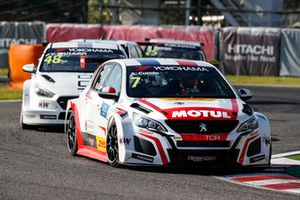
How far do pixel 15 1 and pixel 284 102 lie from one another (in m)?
29.1

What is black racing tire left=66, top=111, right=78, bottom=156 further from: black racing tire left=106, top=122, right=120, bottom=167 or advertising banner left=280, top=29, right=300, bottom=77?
advertising banner left=280, top=29, right=300, bottom=77

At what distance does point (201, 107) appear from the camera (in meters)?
11.8

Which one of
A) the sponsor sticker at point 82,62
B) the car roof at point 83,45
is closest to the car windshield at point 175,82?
the sponsor sticker at point 82,62

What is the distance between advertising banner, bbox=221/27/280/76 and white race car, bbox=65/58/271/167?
27.5 meters

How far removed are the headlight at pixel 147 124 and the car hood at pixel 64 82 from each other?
17.4 ft

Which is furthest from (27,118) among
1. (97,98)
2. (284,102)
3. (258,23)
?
(258,23)

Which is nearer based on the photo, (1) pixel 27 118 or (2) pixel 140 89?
(2) pixel 140 89

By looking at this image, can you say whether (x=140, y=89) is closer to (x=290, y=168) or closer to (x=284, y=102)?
(x=290, y=168)

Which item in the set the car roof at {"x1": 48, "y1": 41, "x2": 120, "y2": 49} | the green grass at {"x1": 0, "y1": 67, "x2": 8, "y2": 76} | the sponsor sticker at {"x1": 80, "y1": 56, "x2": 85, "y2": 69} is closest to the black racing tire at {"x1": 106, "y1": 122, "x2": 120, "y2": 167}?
the sponsor sticker at {"x1": 80, "y1": 56, "x2": 85, "y2": 69}

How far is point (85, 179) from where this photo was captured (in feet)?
35.6

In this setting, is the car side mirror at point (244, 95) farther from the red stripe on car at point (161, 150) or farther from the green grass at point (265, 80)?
the green grass at point (265, 80)

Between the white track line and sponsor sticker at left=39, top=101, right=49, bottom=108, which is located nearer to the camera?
the white track line

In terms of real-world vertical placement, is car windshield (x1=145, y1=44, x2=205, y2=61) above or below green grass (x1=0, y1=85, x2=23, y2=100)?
above

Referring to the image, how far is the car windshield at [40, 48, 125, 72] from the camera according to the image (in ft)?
58.1
